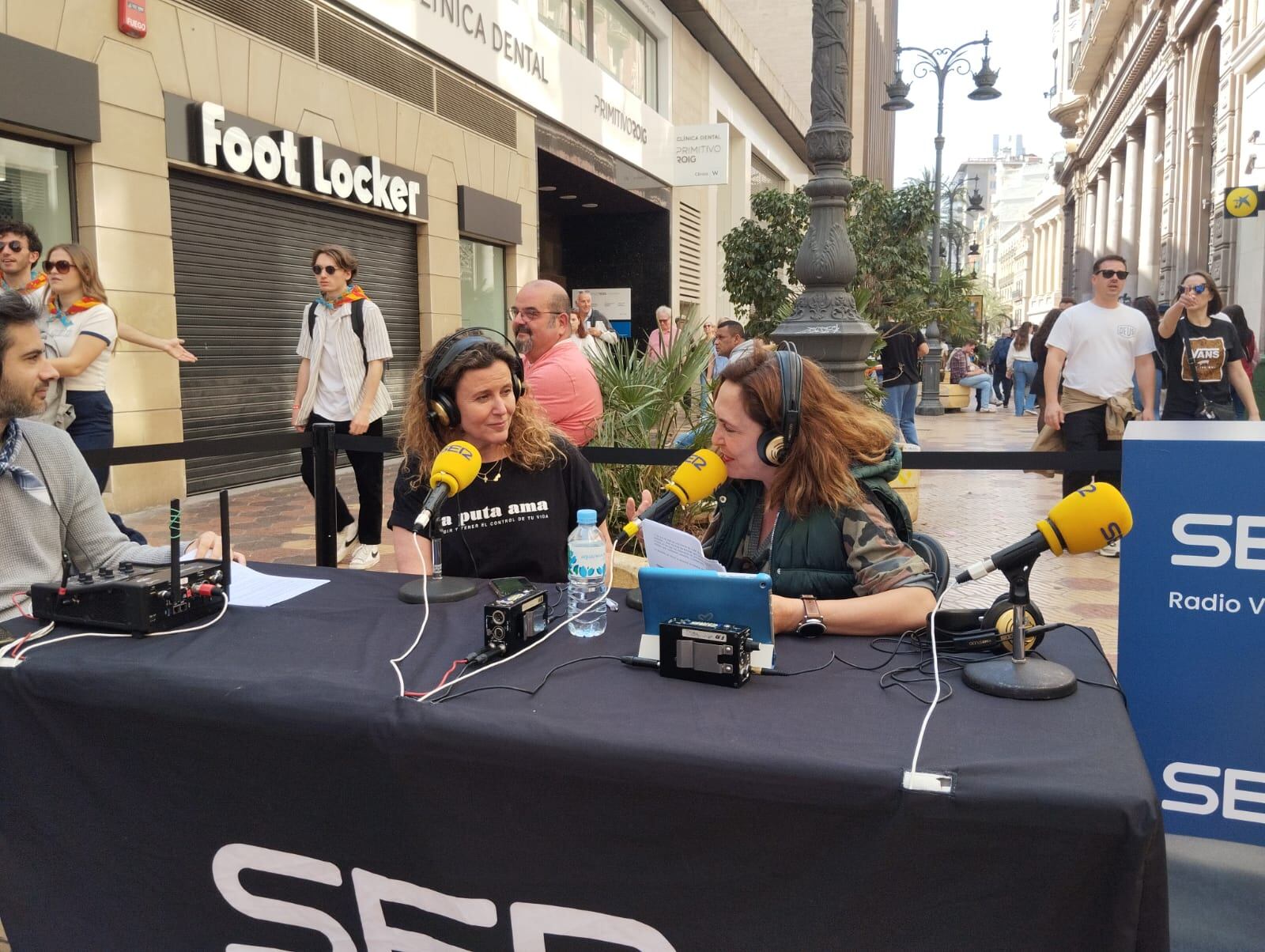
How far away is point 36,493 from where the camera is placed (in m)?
2.58

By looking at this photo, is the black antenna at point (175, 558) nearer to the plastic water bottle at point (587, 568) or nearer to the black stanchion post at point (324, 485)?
the plastic water bottle at point (587, 568)

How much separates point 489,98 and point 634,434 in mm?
9049

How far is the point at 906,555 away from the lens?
2252mm

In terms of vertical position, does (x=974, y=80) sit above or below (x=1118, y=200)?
below

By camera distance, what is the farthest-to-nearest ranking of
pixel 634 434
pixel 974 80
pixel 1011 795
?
pixel 974 80 < pixel 634 434 < pixel 1011 795

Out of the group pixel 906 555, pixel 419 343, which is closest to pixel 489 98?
pixel 419 343

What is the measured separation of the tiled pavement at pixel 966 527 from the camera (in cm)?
552

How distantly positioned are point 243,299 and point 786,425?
27.0 ft

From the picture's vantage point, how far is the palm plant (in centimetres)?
552

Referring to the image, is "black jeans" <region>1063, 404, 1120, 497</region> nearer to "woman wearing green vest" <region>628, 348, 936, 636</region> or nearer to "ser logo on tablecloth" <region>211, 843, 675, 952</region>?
"woman wearing green vest" <region>628, 348, 936, 636</region>

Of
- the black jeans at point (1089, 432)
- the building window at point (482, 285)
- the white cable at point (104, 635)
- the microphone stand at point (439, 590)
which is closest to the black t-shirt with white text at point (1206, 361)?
the black jeans at point (1089, 432)

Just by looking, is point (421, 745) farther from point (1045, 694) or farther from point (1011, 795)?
point (1045, 694)

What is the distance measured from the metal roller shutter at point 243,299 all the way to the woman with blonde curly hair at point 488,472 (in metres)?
6.44

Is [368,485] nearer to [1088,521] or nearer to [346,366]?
[346,366]
